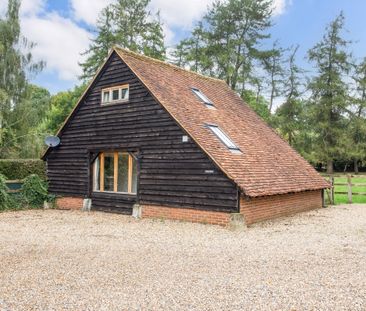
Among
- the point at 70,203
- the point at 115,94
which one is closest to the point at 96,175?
the point at 70,203

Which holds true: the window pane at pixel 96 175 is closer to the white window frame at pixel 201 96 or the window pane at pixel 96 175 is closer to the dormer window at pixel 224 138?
the white window frame at pixel 201 96

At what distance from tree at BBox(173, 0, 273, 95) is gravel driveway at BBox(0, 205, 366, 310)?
21.0 meters

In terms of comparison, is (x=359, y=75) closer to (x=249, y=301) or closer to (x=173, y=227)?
(x=173, y=227)

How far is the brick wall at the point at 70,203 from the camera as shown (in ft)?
56.3

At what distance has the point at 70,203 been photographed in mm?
17531

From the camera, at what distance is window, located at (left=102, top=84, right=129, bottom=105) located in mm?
16039

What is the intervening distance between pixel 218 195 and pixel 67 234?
4.71 meters

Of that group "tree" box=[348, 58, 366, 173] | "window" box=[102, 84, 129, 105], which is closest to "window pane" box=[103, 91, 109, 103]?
"window" box=[102, 84, 129, 105]

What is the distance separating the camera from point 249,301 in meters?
5.81

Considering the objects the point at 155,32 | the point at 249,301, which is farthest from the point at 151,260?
the point at 155,32

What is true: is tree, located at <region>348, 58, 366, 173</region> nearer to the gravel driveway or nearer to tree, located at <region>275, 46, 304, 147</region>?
tree, located at <region>275, 46, 304, 147</region>

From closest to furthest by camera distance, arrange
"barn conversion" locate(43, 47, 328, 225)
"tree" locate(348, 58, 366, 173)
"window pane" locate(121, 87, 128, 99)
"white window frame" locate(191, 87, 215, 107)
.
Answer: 1. "barn conversion" locate(43, 47, 328, 225)
2. "window pane" locate(121, 87, 128, 99)
3. "white window frame" locate(191, 87, 215, 107)
4. "tree" locate(348, 58, 366, 173)

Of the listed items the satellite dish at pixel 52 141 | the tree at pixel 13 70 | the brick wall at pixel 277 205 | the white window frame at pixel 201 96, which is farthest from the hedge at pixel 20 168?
the brick wall at pixel 277 205


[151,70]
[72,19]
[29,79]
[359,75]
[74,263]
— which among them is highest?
[359,75]
